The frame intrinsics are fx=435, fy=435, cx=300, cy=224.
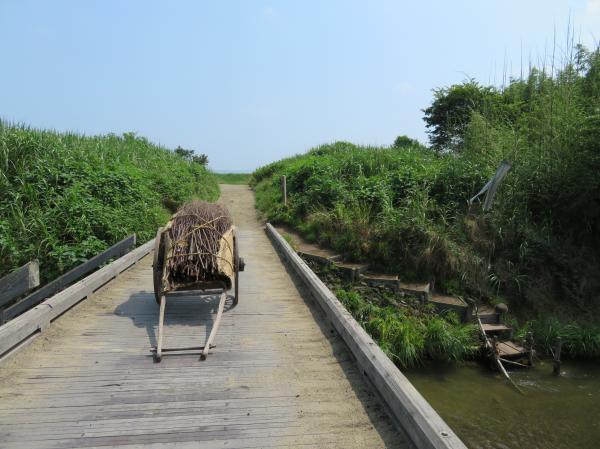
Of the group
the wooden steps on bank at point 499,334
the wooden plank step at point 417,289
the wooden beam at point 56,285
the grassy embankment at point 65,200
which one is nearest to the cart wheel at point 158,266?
the wooden beam at point 56,285

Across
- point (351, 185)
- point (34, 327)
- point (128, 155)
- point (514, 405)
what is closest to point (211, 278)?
point (34, 327)

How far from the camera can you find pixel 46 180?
34.0 ft

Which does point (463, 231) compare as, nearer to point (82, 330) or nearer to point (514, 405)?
point (514, 405)

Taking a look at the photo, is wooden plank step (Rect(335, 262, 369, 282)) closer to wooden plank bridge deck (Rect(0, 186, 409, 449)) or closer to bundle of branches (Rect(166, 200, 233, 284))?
wooden plank bridge deck (Rect(0, 186, 409, 449))

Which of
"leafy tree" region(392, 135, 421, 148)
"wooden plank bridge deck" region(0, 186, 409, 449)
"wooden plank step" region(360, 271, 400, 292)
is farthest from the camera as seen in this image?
"leafy tree" region(392, 135, 421, 148)

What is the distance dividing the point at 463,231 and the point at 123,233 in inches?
308

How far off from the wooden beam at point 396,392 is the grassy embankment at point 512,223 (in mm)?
3233

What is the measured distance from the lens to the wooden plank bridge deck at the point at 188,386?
2832 millimetres

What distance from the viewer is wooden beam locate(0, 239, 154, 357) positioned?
3.90 m

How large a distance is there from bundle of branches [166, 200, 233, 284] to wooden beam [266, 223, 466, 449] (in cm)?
150

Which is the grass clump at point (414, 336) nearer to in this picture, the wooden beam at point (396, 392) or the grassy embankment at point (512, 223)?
the grassy embankment at point (512, 223)

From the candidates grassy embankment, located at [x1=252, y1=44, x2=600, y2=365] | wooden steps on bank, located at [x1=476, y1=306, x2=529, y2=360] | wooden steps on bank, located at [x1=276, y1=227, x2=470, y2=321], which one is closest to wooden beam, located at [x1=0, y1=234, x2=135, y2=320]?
grassy embankment, located at [x1=252, y1=44, x2=600, y2=365]

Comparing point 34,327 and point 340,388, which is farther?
point 34,327

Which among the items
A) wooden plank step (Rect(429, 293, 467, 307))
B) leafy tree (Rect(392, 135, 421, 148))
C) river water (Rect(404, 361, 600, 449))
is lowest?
river water (Rect(404, 361, 600, 449))
